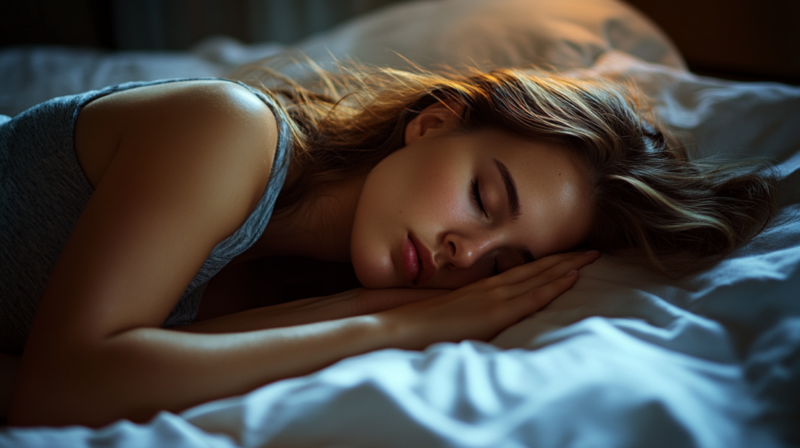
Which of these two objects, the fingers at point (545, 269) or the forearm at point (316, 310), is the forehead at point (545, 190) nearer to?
the fingers at point (545, 269)

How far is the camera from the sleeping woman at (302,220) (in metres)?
0.58

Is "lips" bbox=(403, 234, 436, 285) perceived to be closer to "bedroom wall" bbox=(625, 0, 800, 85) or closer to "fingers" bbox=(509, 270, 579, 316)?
"fingers" bbox=(509, 270, 579, 316)

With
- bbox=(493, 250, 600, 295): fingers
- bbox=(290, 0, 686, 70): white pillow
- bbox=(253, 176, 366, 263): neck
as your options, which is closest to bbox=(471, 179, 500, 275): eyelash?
bbox=(493, 250, 600, 295): fingers

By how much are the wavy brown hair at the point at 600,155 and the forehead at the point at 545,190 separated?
21 mm

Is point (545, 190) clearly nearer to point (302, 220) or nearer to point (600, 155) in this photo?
point (600, 155)

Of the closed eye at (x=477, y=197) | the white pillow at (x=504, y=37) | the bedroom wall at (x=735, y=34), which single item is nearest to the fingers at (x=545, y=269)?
the closed eye at (x=477, y=197)

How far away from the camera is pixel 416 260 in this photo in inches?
30.8

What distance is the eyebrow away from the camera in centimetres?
77

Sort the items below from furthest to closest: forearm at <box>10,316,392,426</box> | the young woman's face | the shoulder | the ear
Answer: the ear < the young woman's face < the shoulder < forearm at <box>10,316,392,426</box>

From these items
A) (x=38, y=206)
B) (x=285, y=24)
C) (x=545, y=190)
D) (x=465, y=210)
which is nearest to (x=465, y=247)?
(x=465, y=210)

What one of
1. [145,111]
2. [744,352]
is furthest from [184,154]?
[744,352]

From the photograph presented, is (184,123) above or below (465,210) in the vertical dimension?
above

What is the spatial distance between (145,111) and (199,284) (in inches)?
11.1

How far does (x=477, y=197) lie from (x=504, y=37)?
2.57 feet
